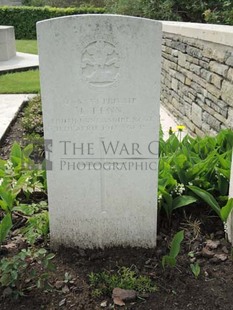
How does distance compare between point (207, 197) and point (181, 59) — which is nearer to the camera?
point (207, 197)

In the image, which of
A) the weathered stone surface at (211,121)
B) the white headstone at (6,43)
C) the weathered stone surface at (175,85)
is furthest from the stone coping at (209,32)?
the white headstone at (6,43)

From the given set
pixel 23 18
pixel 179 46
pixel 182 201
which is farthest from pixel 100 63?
pixel 23 18

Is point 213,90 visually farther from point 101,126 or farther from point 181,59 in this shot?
point 101,126

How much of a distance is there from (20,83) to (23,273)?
270 inches

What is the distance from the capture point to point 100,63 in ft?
7.45

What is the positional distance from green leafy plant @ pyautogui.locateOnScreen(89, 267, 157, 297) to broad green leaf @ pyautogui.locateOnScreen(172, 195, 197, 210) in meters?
0.58

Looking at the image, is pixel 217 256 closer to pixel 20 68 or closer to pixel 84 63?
pixel 84 63

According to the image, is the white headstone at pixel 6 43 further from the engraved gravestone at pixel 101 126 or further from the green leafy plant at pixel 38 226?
the engraved gravestone at pixel 101 126

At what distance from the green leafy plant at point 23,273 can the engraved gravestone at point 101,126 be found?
0.32 metres

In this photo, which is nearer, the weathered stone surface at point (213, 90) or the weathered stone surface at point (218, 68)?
the weathered stone surface at point (218, 68)

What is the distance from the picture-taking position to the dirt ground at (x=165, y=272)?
7.20ft

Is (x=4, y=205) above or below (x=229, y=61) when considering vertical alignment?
below

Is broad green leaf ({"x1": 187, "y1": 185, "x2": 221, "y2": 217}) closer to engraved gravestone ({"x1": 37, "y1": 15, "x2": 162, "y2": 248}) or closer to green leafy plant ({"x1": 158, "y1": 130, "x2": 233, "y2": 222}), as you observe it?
green leafy plant ({"x1": 158, "y1": 130, "x2": 233, "y2": 222})

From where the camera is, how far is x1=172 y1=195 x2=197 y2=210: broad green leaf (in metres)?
2.70
